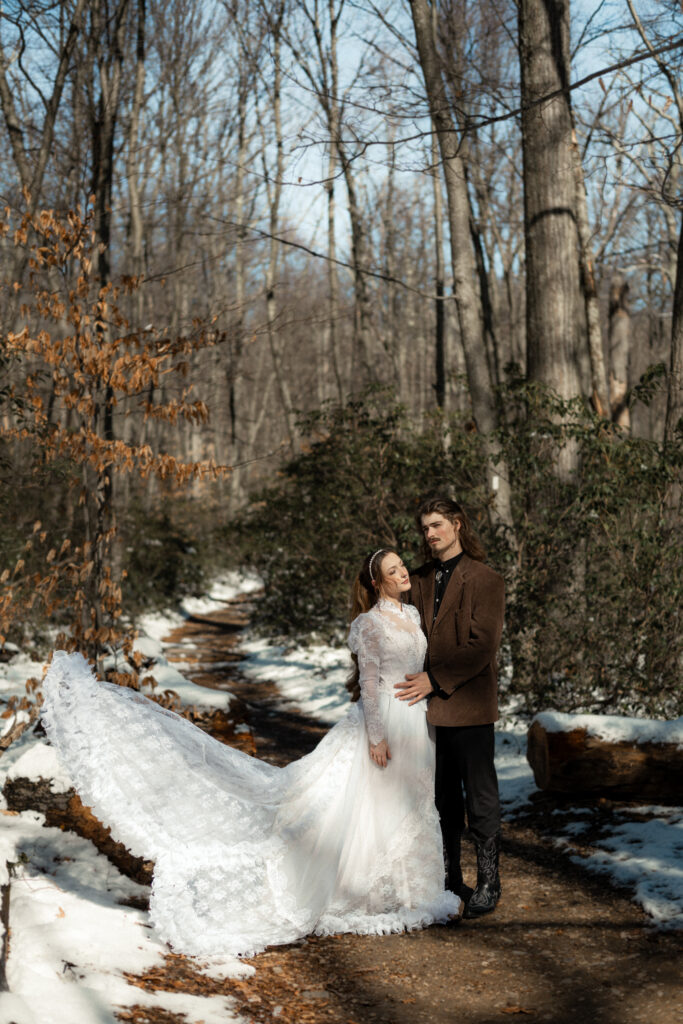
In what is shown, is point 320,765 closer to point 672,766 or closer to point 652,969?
point 652,969

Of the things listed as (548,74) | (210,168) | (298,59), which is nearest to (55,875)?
(548,74)

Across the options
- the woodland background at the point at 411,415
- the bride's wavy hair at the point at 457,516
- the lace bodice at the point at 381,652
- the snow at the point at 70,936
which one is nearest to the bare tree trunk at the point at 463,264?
the woodland background at the point at 411,415

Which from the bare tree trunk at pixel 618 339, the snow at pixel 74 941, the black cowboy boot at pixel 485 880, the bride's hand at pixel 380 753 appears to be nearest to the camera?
the snow at pixel 74 941

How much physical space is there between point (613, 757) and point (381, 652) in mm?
2338

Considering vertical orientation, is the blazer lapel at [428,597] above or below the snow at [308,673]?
above

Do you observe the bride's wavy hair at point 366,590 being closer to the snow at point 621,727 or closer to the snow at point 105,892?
the snow at point 105,892

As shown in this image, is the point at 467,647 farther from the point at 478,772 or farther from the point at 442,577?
the point at 478,772

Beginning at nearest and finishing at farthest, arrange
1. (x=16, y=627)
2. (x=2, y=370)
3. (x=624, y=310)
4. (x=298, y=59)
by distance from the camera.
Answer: (x=2, y=370) < (x=16, y=627) < (x=624, y=310) < (x=298, y=59)

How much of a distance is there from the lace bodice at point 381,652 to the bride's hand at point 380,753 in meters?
0.03

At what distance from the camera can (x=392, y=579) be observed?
4633 millimetres

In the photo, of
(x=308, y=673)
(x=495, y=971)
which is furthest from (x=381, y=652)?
(x=308, y=673)

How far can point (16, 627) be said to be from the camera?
10.7 metres

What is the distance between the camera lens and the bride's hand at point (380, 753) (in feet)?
14.7

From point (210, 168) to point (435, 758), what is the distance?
21.2 m
